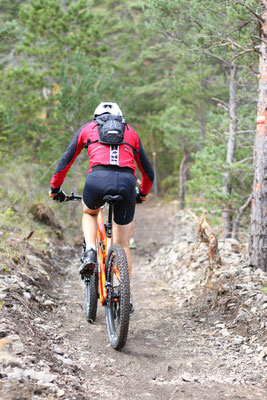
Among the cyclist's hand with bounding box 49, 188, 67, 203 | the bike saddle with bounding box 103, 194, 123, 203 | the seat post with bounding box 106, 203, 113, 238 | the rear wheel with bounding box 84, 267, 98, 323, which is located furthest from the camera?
the rear wheel with bounding box 84, 267, 98, 323

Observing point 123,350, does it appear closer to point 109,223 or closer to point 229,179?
point 109,223

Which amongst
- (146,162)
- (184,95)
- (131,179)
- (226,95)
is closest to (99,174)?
(131,179)

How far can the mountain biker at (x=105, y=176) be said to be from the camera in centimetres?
425

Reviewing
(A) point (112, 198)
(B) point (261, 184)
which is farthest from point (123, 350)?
(B) point (261, 184)

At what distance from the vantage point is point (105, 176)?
423cm

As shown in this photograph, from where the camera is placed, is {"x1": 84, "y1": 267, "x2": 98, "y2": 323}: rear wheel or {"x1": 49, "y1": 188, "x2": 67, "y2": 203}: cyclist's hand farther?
{"x1": 84, "y1": 267, "x2": 98, "y2": 323}: rear wheel

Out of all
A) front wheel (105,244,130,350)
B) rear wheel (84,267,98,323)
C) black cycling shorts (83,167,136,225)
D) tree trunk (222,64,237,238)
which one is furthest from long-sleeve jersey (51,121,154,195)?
tree trunk (222,64,237,238)

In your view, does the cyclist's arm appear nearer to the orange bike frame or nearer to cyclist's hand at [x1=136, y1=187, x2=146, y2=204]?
the orange bike frame

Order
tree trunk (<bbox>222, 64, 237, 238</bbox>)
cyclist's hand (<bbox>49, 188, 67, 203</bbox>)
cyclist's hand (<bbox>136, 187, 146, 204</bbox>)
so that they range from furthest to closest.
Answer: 1. tree trunk (<bbox>222, 64, 237, 238</bbox>)
2. cyclist's hand (<bbox>136, 187, 146, 204</bbox>)
3. cyclist's hand (<bbox>49, 188, 67, 203</bbox>)

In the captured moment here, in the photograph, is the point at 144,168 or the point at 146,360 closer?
the point at 146,360

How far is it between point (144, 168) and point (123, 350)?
2034 millimetres

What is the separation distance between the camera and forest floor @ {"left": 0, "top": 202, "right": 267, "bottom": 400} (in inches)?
125

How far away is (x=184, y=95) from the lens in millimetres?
21344

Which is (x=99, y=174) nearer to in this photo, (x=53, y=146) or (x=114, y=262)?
(x=114, y=262)
